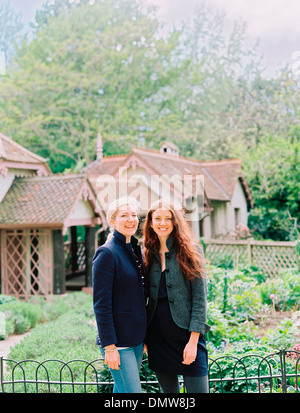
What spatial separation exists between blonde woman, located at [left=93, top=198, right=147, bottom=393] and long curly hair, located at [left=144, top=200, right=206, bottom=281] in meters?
0.13

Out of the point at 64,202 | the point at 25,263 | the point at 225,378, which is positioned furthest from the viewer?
the point at 25,263

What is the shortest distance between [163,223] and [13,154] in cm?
621

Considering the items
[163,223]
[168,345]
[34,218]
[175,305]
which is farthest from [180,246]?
[34,218]

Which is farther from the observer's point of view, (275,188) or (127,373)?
(275,188)

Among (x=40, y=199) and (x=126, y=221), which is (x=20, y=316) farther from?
(x=126, y=221)

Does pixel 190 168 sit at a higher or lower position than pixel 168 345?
higher

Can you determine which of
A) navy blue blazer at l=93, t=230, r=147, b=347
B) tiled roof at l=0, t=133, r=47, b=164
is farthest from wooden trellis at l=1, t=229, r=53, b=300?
navy blue blazer at l=93, t=230, r=147, b=347

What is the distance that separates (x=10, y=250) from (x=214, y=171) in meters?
5.91

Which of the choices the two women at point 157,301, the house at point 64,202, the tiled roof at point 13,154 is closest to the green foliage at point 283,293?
the house at point 64,202

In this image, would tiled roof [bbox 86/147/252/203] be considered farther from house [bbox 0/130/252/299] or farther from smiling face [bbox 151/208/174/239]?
smiling face [bbox 151/208/174/239]

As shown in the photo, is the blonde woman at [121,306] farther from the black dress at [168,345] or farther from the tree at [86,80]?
the tree at [86,80]

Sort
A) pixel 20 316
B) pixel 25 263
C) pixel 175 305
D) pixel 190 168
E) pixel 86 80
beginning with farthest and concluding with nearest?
1. pixel 190 168
2. pixel 86 80
3. pixel 25 263
4. pixel 20 316
5. pixel 175 305

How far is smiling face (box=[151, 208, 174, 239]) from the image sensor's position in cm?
264

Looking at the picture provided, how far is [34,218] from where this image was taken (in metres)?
7.86
